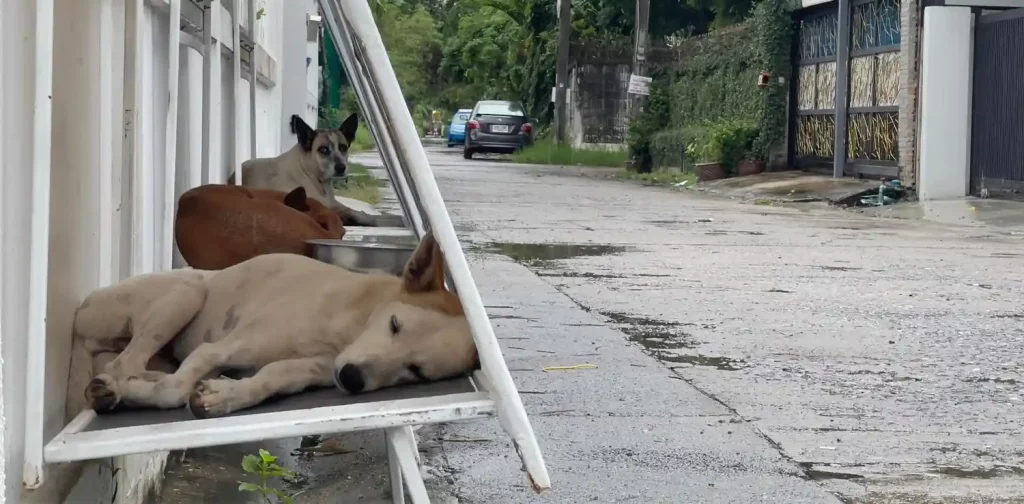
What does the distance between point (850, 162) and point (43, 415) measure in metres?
18.7

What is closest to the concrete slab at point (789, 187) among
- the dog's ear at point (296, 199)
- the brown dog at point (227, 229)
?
the dog's ear at point (296, 199)

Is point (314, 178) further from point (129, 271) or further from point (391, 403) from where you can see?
point (391, 403)

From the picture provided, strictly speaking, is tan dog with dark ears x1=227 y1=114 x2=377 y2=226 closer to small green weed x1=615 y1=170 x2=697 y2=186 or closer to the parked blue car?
small green weed x1=615 y1=170 x2=697 y2=186

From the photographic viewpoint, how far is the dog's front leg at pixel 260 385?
258cm

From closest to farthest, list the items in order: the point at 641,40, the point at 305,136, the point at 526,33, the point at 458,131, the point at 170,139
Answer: the point at 170,139
the point at 305,136
the point at 641,40
the point at 526,33
the point at 458,131

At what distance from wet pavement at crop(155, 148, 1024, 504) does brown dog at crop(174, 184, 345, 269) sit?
0.64 meters

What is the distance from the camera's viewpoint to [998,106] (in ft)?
53.1

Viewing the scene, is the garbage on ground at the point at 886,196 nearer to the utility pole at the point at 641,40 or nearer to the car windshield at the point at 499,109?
the utility pole at the point at 641,40

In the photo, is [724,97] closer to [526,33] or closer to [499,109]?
[499,109]

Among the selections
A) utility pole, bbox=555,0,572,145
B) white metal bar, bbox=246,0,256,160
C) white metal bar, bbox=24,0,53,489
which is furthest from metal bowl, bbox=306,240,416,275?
utility pole, bbox=555,0,572,145

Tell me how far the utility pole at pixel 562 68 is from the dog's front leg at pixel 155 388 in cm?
3021

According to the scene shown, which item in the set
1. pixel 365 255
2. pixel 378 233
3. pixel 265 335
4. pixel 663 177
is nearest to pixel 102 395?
pixel 265 335

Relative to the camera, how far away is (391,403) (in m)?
2.58

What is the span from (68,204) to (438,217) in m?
0.84
